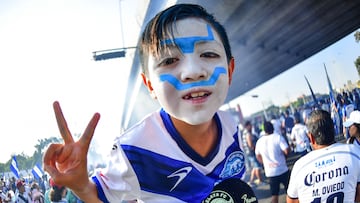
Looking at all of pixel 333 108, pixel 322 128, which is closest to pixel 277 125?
pixel 333 108

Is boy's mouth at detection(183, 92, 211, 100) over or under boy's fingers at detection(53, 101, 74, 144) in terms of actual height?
over

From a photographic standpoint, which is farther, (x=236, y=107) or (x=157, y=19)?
(x=236, y=107)

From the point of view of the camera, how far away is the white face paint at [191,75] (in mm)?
1331

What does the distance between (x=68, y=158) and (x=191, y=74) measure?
1.75 feet

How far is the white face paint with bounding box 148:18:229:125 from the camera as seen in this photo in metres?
1.33

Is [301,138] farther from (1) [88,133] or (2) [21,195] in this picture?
(1) [88,133]

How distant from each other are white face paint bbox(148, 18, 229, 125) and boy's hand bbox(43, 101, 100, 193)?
0.31 meters

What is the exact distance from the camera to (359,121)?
3520 mm

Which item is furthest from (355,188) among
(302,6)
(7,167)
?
(302,6)

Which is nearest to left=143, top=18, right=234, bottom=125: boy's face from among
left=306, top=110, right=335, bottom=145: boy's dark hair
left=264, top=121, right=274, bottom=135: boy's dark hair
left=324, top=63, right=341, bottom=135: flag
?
left=306, top=110, right=335, bottom=145: boy's dark hair

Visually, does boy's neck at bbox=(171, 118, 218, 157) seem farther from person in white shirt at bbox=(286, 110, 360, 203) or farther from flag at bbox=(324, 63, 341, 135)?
flag at bbox=(324, 63, 341, 135)

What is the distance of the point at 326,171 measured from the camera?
95.8 inches

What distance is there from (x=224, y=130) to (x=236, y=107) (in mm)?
8748

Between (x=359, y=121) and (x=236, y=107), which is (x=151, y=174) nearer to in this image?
→ (x=359, y=121)
